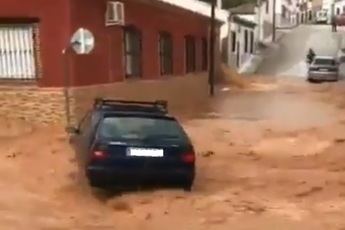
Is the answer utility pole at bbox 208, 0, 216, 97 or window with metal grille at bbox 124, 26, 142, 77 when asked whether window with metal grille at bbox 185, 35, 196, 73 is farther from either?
window with metal grille at bbox 124, 26, 142, 77

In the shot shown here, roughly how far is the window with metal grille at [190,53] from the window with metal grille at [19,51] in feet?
45.9

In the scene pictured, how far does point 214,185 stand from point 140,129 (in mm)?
2342

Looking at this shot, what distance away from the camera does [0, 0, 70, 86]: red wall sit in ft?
62.4

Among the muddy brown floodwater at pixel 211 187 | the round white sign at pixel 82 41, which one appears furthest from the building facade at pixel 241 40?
the round white sign at pixel 82 41

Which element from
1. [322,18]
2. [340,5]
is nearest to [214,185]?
[322,18]

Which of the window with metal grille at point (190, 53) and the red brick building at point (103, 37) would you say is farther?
the window with metal grille at point (190, 53)

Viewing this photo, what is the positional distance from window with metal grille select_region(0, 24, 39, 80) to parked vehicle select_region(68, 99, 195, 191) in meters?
7.80

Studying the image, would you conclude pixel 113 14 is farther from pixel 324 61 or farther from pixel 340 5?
pixel 340 5

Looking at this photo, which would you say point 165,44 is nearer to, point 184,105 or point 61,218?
point 184,105

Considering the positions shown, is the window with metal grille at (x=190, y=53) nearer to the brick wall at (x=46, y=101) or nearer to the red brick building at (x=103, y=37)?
the red brick building at (x=103, y=37)

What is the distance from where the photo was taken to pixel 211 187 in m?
13.4

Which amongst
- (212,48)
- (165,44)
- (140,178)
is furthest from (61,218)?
(212,48)

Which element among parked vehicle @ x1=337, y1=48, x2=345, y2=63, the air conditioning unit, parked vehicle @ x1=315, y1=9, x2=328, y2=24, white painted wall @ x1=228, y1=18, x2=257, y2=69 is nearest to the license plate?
the air conditioning unit

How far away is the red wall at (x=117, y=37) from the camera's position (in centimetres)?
1970
